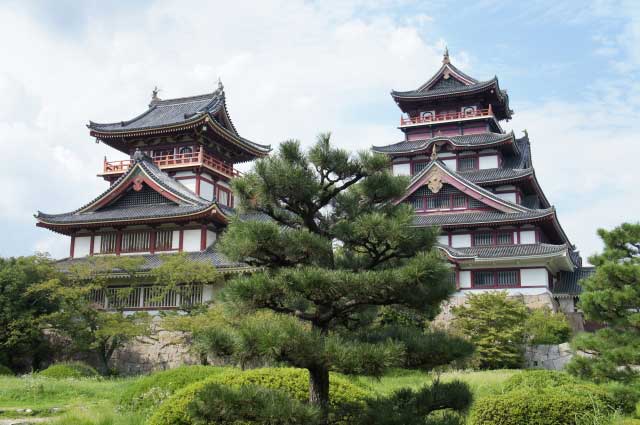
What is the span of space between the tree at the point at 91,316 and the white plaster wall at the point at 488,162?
73.6ft

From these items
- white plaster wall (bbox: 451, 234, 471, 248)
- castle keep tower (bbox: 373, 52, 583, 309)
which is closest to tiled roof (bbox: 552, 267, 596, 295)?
castle keep tower (bbox: 373, 52, 583, 309)

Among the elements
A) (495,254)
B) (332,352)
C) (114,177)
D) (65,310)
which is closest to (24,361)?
(65,310)

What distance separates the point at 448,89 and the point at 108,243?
2363 cm

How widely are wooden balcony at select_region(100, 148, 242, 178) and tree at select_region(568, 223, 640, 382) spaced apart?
80.2ft

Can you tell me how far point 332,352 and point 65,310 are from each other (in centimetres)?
2194

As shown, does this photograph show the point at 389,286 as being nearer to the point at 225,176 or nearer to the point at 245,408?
the point at 245,408

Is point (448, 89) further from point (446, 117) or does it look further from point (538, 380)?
point (538, 380)

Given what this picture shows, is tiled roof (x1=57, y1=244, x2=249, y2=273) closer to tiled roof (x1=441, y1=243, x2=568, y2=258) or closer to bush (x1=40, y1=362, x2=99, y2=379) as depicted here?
bush (x1=40, y1=362, x2=99, y2=379)

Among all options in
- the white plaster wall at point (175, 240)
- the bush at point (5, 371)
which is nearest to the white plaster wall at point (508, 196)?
the white plaster wall at point (175, 240)

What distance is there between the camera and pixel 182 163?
122ft

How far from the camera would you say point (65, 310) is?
28.0 metres

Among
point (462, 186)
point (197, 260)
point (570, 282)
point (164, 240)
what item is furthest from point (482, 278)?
point (164, 240)

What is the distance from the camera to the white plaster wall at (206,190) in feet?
123

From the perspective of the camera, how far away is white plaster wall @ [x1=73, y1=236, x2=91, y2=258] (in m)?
35.0
